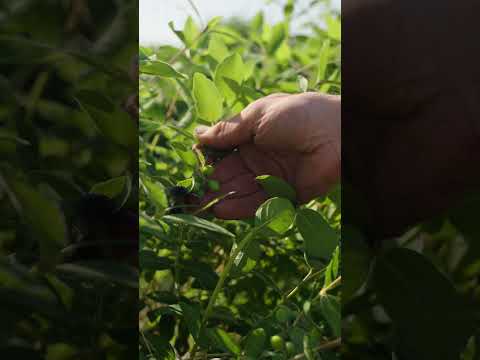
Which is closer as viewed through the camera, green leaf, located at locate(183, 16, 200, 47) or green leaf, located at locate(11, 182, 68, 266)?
green leaf, located at locate(11, 182, 68, 266)

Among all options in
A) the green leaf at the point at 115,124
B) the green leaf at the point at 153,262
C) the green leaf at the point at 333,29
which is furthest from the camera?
the green leaf at the point at 333,29

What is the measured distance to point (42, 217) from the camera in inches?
23.7

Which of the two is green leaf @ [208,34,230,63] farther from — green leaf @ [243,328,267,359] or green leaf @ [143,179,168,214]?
green leaf @ [243,328,267,359]

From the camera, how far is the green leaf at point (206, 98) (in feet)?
2.23

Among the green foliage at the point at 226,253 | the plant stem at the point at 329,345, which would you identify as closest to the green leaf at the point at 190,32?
the green foliage at the point at 226,253

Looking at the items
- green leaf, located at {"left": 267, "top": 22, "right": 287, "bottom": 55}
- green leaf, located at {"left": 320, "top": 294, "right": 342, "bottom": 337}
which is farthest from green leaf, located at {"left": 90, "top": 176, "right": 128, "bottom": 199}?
green leaf, located at {"left": 267, "top": 22, "right": 287, "bottom": 55}

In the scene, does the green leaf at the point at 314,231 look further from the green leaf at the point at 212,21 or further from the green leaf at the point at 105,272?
the green leaf at the point at 212,21

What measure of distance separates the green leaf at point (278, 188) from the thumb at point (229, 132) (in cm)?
7

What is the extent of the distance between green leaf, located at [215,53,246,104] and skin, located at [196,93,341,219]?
0.06 meters

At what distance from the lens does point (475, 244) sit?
0.71m

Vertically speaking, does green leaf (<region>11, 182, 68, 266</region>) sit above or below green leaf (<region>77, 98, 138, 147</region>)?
below

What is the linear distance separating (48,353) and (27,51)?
1.05 feet

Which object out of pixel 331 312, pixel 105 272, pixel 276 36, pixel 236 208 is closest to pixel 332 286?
pixel 331 312

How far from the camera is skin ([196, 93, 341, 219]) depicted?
0.71 meters
